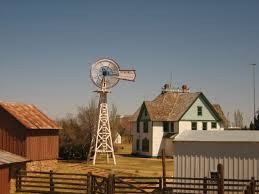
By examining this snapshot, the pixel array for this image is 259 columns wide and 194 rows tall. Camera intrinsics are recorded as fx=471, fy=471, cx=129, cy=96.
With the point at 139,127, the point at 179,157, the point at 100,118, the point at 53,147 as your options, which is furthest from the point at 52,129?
the point at 139,127

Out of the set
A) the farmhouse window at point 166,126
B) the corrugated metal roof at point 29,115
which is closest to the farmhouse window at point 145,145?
the farmhouse window at point 166,126

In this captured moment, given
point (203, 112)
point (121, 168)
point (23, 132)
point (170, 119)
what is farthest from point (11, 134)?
point (203, 112)

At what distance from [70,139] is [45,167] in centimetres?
1592

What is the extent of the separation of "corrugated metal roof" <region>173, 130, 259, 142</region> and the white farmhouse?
32640 mm

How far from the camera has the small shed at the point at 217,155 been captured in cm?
2650

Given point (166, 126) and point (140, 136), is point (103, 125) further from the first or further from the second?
point (140, 136)

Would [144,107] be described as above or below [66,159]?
above

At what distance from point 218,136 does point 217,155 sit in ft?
5.56

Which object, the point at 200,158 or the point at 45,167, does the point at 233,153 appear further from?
the point at 45,167

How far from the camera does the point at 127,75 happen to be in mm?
53969

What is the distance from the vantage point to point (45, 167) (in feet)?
140

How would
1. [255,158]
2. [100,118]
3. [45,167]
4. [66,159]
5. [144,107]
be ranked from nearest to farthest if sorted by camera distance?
[255,158] → [45,167] → [100,118] → [66,159] → [144,107]

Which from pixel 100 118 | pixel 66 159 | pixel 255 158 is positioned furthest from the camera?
pixel 66 159

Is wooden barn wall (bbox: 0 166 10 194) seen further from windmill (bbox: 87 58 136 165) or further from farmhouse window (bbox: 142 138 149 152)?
farmhouse window (bbox: 142 138 149 152)
